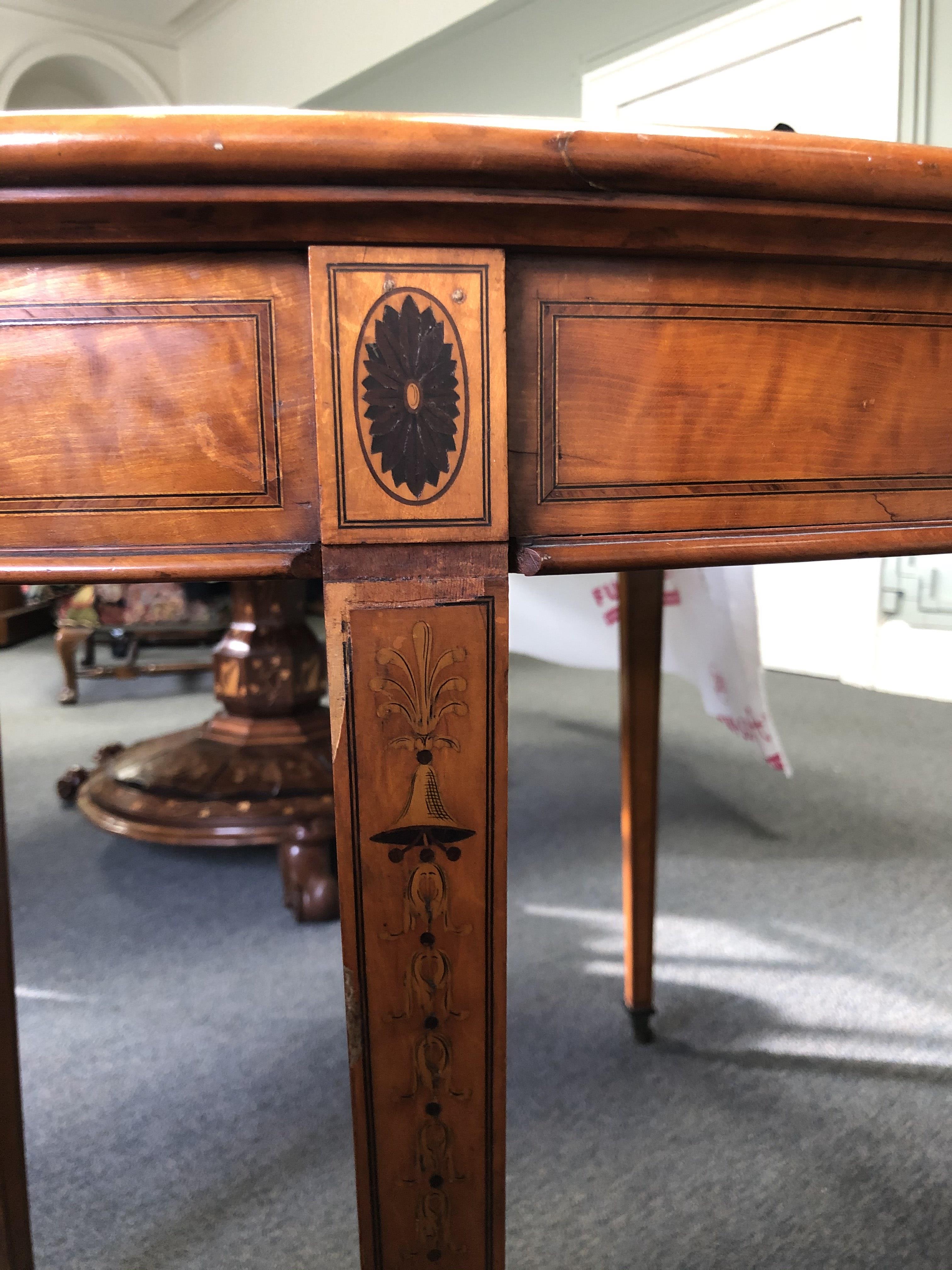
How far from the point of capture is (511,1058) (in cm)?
82

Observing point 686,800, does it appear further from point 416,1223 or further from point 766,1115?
point 416,1223

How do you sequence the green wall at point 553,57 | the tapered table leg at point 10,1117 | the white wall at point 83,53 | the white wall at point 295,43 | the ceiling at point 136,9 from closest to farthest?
the tapered table leg at point 10,1117 → the green wall at point 553,57 → the white wall at point 295,43 → the white wall at point 83,53 → the ceiling at point 136,9

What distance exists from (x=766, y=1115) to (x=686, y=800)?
32.4 inches

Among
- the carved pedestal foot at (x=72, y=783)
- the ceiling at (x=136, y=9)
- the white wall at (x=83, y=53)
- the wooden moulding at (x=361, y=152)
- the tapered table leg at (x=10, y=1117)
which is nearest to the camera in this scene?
the wooden moulding at (x=361, y=152)

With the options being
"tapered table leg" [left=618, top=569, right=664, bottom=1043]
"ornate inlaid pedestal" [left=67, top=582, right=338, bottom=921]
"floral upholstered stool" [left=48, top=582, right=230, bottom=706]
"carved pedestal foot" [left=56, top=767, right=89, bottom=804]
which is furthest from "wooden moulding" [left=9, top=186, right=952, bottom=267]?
"floral upholstered stool" [left=48, top=582, right=230, bottom=706]

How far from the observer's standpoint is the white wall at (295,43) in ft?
10.8

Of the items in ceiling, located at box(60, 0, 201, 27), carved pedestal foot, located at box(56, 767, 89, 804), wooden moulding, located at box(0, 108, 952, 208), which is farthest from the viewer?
ceiling, located at box(60, 0, 201, 27)

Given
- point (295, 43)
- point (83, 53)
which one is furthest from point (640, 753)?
point (83, 53)

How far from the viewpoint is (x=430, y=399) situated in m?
0.32

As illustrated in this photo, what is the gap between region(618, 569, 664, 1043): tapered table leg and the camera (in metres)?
0.79

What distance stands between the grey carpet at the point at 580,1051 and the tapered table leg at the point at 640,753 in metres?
0.13

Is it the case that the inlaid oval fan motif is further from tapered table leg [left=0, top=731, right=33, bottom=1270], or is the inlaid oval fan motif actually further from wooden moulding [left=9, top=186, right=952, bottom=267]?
tapered table leg [left=0, top=731, right=33, bottom=1270]

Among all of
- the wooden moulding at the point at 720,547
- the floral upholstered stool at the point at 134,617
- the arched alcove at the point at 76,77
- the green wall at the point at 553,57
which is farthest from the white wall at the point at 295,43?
the wooden moulding at the point at 720,547

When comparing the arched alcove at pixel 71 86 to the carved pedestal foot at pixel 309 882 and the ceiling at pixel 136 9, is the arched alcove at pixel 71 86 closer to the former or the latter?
the ceiling at pixel 136 9
